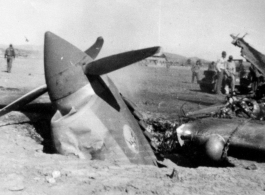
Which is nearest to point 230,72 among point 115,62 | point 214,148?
point 214,148

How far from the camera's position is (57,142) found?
464 cm

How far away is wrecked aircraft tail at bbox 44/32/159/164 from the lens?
4.54 m

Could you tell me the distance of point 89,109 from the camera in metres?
4.61

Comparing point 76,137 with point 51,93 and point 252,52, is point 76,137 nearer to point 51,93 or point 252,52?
point 51,93

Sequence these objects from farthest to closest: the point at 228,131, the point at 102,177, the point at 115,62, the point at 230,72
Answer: the point at 230,72 → the point at 228,131 → the point at 115,62 → the point at 102,177

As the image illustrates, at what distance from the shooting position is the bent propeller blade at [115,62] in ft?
14.2

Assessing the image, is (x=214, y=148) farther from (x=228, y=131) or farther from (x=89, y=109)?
(x=89, y=109)

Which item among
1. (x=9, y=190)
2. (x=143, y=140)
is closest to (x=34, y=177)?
(x=9, y=190)

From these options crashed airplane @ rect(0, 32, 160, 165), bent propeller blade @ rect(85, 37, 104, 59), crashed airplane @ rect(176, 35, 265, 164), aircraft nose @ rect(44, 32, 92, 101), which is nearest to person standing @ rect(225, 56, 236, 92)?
crashed airplane @ rect(176, 35, 265, 164)

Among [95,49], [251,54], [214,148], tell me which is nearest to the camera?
[214,148]

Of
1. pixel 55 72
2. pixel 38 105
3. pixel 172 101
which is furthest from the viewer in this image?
pixel 172 101

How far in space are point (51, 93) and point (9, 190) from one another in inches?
83.3

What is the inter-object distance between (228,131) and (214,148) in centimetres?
67

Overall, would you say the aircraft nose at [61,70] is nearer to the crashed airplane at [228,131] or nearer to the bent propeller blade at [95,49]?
the bent propeller blade at [95,49]
